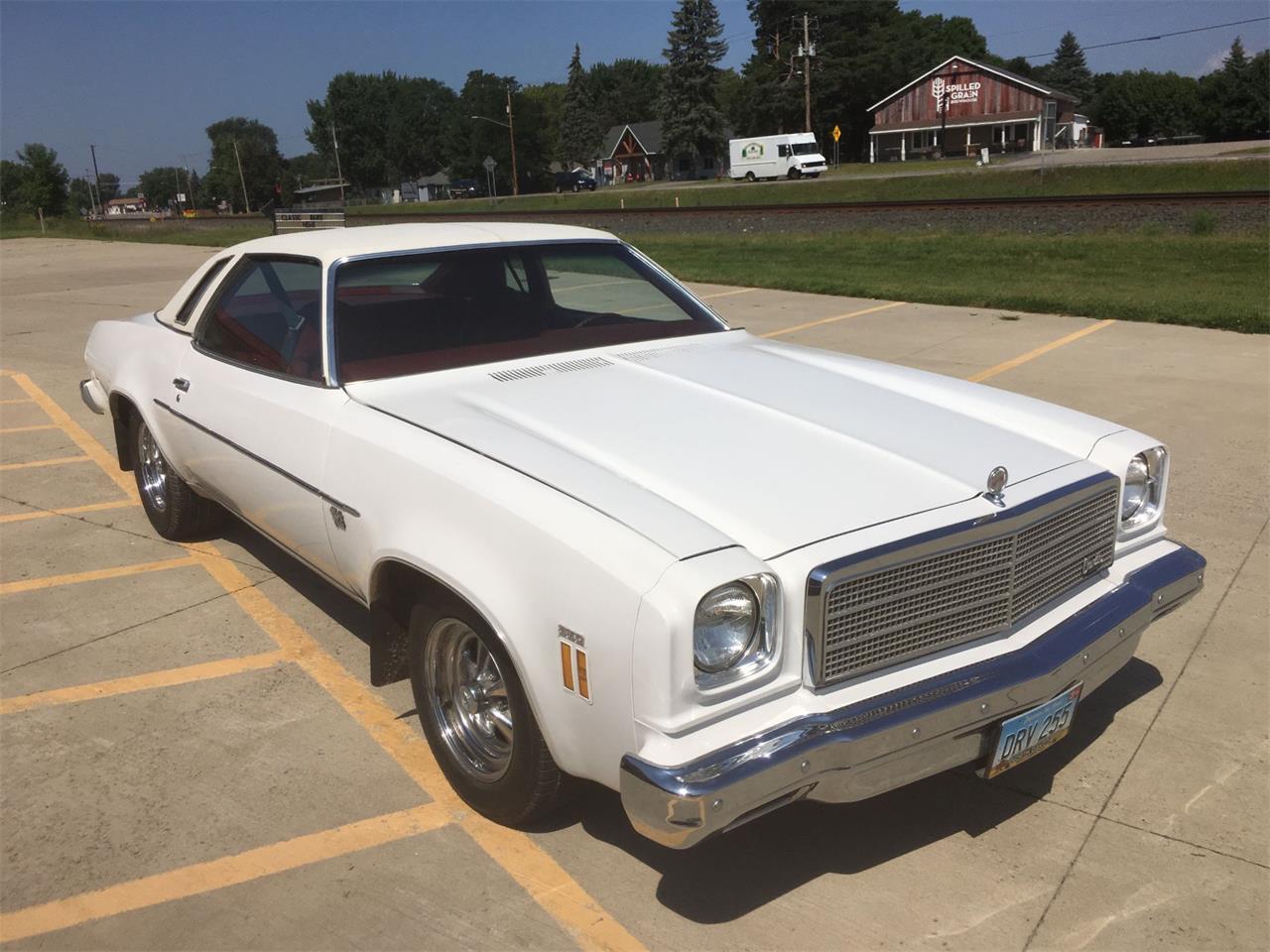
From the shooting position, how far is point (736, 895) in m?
2.84

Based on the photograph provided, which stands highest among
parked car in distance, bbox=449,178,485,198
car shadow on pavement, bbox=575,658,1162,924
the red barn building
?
the red barn building

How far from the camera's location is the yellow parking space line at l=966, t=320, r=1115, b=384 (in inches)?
342

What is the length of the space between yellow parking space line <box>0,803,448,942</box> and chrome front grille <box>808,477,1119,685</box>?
1390mm

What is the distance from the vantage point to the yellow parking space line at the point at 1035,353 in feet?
28.5

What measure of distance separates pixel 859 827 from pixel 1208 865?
3.05 feet

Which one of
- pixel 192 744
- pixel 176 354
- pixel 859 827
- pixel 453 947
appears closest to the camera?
pixel 453 947

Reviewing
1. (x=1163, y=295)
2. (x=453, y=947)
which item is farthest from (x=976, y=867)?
(x=1163, y=295)

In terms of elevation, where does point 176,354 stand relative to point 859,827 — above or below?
above

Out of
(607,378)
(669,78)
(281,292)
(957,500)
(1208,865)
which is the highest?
(669,78)

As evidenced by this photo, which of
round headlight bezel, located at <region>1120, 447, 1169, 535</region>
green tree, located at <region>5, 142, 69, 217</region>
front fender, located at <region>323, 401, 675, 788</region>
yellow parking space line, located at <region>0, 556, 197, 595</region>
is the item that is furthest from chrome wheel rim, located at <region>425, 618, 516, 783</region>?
green tree, located at <region>5, 142, 69, 217</region>

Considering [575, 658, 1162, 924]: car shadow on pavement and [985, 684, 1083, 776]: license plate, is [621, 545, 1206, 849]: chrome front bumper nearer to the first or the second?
[985, 684, 1083, 776]: license plate

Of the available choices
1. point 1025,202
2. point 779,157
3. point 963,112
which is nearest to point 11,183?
point 779,157

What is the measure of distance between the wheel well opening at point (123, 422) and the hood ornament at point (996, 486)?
436 centimetres

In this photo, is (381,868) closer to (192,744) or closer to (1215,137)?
(192,744)
